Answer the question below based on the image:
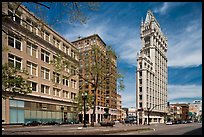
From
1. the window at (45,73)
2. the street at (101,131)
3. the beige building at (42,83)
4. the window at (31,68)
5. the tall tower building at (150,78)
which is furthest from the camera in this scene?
the tall tower building at (150,78)

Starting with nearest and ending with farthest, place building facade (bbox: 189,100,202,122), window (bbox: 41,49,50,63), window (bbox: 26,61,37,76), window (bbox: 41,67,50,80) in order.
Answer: building facade (bbox: 189,100,202,122), window (bbox: 26,61,37,76), window (bbox: 41,49,50,63), window (bbox: 41,67,50,80)

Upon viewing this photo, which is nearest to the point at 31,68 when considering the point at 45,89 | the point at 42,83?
the point at 42,83

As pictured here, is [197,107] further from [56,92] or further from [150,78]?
[150,78]

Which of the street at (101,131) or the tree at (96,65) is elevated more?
the tree at (96,65)

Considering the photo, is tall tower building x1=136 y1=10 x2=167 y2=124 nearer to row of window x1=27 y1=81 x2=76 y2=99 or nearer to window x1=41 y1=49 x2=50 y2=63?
row of window x1=27 y1=81 x2=76 y2=99

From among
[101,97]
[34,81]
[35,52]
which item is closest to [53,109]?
[34,81]

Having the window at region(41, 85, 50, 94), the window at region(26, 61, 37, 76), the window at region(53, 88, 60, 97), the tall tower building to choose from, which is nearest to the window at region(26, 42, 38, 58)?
the window at region(26, 61, 37, 76)

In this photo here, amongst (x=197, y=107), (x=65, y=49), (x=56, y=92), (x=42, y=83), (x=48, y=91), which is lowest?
(x=197, y=107)

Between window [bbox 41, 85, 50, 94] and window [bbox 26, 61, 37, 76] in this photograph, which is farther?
window [bbox 41, 85, 50, 94]

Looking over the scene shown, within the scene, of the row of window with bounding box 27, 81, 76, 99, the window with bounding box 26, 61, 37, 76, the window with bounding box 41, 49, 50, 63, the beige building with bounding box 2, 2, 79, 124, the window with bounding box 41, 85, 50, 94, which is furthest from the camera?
the window with bounding box 41, 85, 50, 94

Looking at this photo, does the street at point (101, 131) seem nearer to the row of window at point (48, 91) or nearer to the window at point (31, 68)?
the window at point (31, 68)

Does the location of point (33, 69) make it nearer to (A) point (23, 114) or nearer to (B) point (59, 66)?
(A) point (23, 114)

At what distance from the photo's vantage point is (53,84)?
182 ft

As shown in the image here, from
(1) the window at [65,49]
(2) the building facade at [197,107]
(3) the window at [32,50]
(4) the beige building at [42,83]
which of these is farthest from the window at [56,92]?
(2) the building facade at [197,107]
